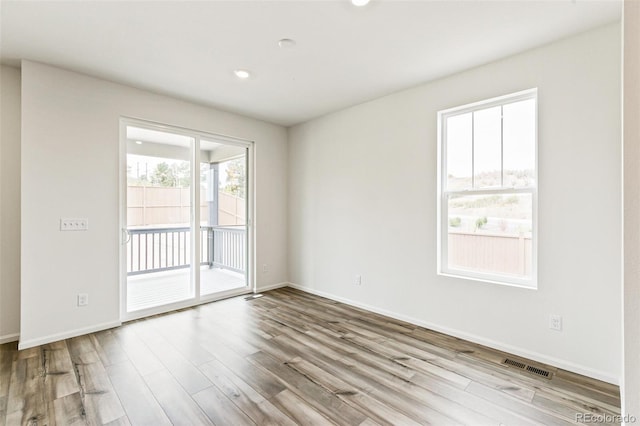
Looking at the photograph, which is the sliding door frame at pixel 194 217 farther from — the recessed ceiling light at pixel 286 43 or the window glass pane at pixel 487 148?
the window glass pane at pixel 487 148

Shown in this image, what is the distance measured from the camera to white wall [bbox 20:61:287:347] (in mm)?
2777

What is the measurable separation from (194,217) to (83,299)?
147 cm

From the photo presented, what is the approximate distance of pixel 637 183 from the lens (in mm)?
943

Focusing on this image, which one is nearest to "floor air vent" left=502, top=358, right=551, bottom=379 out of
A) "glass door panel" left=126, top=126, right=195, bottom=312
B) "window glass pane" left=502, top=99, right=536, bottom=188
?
"window glass pane" left=502, top=99, right=536, bottom=188

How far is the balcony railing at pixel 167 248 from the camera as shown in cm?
383

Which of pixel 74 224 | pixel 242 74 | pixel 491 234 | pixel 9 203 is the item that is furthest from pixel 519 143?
pixel 9 203

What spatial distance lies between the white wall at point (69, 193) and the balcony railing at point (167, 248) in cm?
46

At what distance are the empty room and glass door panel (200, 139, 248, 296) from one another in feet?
0.25

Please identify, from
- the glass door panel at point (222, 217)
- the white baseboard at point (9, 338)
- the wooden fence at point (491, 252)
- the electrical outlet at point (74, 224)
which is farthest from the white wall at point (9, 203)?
the wooden fence at point (491, 252)

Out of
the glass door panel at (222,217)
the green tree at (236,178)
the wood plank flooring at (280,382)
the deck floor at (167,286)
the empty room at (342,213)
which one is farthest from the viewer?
the green tree at (236,178)

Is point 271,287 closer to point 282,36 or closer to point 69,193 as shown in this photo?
point 69,193

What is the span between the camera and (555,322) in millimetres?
2430

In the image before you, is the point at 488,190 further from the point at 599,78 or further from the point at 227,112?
the point at 227,112

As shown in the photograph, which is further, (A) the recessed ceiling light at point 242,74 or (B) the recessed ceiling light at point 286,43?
(A) the recessed ceiling light at point 242,74
